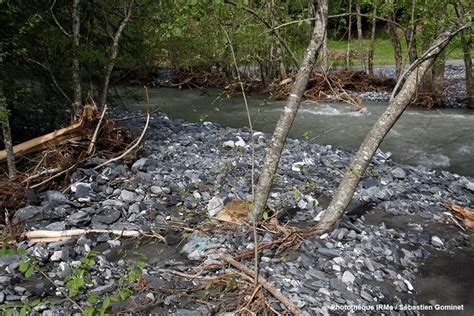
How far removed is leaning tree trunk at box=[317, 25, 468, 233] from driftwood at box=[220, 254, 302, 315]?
1.18m

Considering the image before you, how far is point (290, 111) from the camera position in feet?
15.2

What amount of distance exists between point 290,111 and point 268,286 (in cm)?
183

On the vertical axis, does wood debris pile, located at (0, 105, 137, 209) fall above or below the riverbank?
above

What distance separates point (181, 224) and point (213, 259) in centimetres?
92

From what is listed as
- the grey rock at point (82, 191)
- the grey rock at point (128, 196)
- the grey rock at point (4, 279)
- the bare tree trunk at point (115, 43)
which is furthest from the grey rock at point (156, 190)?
the bare tree trunk at point (115, 43)

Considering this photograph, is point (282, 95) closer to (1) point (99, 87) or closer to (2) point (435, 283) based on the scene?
(1) point (99, 87)

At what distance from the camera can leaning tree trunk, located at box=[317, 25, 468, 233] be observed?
14.6 ft

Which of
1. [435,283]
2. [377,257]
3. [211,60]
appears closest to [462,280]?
[435,283]

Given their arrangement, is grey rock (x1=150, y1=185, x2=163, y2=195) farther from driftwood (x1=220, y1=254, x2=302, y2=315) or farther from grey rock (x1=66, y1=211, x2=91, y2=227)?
driftwood (x1=220, y1=254, x2=302, y2=315)

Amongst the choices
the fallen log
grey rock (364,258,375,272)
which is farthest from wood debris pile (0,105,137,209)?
grey rock (364,258,375,272)

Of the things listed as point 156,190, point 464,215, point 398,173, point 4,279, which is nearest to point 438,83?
point 398,173

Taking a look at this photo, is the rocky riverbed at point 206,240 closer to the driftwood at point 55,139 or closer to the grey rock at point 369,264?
the grey rock at point 369,264

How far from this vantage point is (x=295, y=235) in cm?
465

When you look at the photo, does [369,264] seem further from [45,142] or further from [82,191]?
[45,142]
